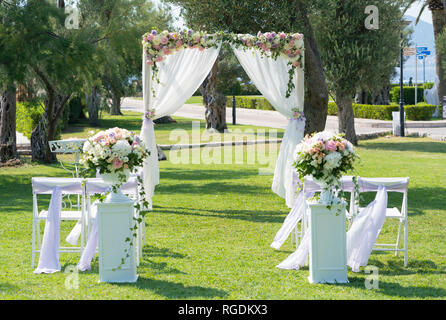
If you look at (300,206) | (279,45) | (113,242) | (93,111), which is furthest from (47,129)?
(93,111)

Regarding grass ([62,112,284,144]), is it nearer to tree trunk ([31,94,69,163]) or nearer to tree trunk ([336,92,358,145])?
tree trunk ([336,92,358,145])

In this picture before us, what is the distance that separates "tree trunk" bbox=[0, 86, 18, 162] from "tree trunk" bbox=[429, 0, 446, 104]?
2134 cm

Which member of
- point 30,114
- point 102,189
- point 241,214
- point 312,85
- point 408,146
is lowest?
point 241,214

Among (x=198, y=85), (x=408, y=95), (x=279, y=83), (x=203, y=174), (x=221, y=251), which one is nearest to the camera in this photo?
(x=221, y=251)

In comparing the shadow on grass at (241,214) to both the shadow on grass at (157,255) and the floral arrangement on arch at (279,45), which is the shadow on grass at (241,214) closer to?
the floral arrangement on arch at (279,45)

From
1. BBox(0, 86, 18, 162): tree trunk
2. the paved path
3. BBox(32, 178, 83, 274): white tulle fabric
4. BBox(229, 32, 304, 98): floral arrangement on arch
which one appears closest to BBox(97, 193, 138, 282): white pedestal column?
BBox(32, 178, 83, 274): white tulle fabric

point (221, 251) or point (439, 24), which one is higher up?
point (439, 24)

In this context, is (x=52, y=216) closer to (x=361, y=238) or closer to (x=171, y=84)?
(x=361, y=238)

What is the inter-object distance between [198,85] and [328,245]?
190 inches

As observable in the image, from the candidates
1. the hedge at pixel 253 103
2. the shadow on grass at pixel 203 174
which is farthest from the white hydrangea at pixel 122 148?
the hedge at pixel 253 103

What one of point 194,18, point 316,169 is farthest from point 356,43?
point 316,169

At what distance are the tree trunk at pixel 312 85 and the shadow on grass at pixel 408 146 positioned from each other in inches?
302

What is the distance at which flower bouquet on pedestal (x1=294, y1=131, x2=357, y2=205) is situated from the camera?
6.01m

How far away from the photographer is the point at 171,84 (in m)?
10.2
